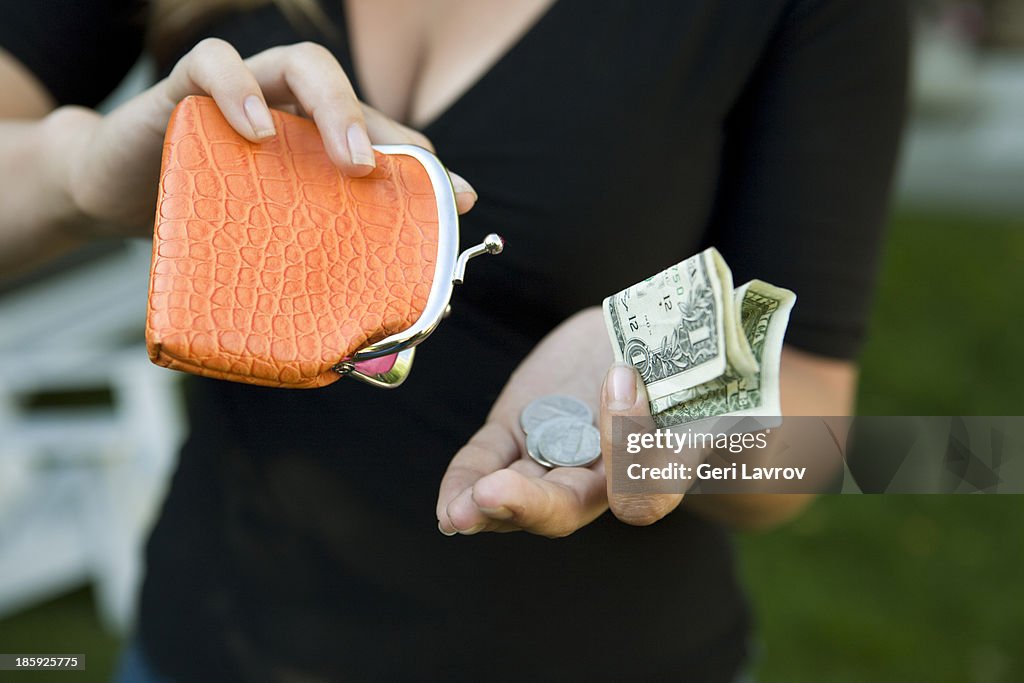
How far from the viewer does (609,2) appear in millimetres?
959

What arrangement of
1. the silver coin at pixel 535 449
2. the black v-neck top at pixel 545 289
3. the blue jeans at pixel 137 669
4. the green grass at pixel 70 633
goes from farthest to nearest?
1. the green grass at pixel 70 633
2. the blue jeans at pixel 137 669
3. the black v-neck top at pixel 545 289
4. the silver coin at pixel 535 449

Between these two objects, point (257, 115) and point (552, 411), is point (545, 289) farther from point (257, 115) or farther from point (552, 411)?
point (257, 115)

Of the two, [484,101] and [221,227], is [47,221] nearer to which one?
[221,227]

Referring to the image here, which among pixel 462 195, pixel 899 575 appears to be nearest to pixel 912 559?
pixel 899 575

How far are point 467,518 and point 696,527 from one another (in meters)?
0.49

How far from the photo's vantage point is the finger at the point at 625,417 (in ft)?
2.26

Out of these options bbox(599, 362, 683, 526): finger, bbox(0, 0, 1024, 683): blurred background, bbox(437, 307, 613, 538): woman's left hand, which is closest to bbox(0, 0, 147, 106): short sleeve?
bbox(437, 307, 613, 538): woman's left hand

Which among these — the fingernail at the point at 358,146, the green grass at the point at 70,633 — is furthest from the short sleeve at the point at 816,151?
the green grass at the point at 70,633

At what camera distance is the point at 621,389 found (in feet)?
2.27

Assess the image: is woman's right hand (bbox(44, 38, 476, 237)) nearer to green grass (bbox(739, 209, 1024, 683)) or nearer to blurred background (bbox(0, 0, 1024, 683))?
blurred background (bbox(0, 0, 1024, 683))

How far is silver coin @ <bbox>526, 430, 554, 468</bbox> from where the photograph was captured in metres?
0.75

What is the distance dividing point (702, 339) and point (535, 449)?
171 mm

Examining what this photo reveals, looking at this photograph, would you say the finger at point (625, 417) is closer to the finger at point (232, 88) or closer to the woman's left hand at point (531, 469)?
the woman's left hand at point (531, 469)

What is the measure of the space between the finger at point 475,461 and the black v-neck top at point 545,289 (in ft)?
0.26
